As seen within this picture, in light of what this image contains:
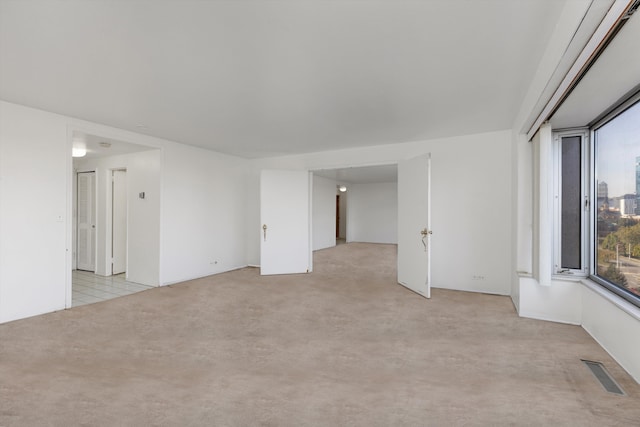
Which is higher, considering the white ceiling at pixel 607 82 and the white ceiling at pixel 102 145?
the white ceiling at pixel 102 145

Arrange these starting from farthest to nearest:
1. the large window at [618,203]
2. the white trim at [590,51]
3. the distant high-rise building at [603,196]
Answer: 1. the distant high-rise building at [603,196]
2. the large window at [618,203]
3. the white trim at [590,51]

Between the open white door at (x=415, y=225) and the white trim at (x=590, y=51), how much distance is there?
70.6 inches

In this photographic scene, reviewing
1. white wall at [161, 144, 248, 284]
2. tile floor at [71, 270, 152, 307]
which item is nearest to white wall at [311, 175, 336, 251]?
white wall at [161, 144, 248, 284]

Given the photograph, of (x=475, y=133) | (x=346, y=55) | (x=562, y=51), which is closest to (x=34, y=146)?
(x=346, y=55)

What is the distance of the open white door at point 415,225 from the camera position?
4.32 meters

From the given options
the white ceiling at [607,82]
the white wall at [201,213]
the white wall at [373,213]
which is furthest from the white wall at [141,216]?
the white wall at [373,213]

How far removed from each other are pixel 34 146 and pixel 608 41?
523 centimetres

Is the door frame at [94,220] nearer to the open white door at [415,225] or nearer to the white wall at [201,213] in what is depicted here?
the white wall at [201,213]

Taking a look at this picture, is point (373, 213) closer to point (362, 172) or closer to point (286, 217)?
point (362, 172)

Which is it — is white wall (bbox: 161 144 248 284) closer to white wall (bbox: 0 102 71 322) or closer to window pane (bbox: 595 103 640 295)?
white wall (bbox: 0 102 71 322)

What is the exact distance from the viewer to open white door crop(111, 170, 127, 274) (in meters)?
5.93

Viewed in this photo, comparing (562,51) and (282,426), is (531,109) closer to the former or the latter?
(562,51)

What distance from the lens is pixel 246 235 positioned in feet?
21.9

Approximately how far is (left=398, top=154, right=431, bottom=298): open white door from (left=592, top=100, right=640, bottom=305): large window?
1765 millimetres
